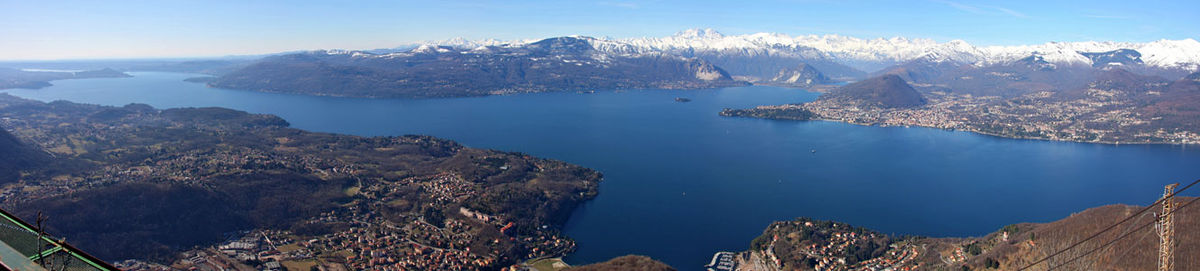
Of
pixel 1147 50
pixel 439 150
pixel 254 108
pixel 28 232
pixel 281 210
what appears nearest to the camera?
pixel 28 232

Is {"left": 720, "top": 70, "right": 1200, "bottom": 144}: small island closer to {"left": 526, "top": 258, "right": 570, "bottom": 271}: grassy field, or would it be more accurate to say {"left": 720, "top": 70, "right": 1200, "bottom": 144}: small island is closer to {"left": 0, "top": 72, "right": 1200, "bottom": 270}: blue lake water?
{"left": 0, "top": 72, "right": 1200, "bottom": 270}: blue lake water

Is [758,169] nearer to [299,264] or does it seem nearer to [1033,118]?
[299,264]

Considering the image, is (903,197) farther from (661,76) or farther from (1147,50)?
(1147,50)

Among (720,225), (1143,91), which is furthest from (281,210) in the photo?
(1143,91)

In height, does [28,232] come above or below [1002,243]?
above

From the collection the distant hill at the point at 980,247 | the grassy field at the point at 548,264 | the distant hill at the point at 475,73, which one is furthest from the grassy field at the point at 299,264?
the distant hill at the point at 475,73
